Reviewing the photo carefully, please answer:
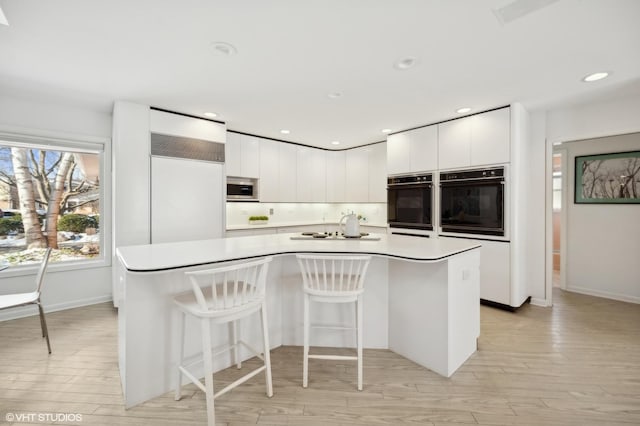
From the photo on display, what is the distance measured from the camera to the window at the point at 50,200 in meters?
3.40

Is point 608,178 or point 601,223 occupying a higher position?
point 608,178

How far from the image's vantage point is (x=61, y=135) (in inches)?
138

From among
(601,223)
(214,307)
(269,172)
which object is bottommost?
(214,307)

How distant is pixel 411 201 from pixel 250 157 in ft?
8.75

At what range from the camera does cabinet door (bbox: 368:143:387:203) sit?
5047 mm

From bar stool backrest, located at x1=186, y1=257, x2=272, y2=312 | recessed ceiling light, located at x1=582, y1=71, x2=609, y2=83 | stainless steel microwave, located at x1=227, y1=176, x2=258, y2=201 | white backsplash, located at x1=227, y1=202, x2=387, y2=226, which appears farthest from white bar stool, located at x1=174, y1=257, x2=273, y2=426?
recessed ceiling light, located at x1=582, y1=71, x2=609, y2=83

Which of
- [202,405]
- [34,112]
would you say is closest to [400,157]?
[202,405]

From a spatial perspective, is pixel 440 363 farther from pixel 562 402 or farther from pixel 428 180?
pixel 428 180

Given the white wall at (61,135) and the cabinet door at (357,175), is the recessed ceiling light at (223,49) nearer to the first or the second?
the white wall at (61,135)

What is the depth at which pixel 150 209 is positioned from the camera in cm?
338

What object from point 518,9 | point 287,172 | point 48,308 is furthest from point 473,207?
point 48,308

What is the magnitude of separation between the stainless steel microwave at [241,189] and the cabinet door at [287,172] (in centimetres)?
49

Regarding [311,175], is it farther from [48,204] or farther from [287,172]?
[48,204]

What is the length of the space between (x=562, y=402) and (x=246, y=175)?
4.34m
